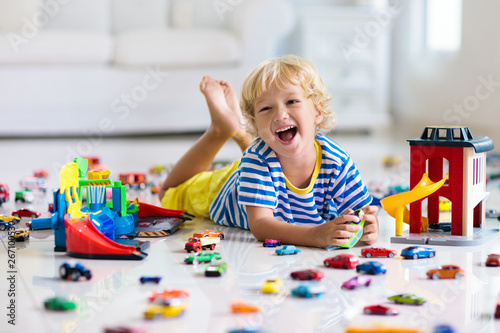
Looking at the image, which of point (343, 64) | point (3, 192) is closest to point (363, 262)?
point (3, 192)

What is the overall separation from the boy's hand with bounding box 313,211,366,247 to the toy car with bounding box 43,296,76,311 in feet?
1.79

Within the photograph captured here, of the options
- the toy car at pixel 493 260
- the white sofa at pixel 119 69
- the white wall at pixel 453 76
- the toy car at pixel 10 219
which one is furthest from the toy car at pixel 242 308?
the white sofa at pixel 119 69

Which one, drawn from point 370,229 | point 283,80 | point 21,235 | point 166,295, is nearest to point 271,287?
point 166,295

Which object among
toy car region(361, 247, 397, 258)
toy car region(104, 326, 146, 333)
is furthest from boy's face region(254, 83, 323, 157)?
toy car region(104, 326, 146, 333)

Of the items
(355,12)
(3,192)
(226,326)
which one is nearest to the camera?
(226,326)

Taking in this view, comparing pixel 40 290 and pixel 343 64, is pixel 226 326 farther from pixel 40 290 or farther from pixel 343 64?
pixel 343 64

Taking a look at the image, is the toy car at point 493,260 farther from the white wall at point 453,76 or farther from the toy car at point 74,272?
the white wall at point 453,76

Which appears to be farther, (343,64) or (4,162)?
(343,64)

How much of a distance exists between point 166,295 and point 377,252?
47 centimetres

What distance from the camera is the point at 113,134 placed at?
390cm

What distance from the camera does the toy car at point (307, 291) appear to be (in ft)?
3.43

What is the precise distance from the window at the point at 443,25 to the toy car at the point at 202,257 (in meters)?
2.56

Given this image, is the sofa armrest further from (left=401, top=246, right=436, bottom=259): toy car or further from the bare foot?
(left=401, top=246, right=436, bottom=259): toy car

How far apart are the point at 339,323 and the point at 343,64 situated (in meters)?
3.14
